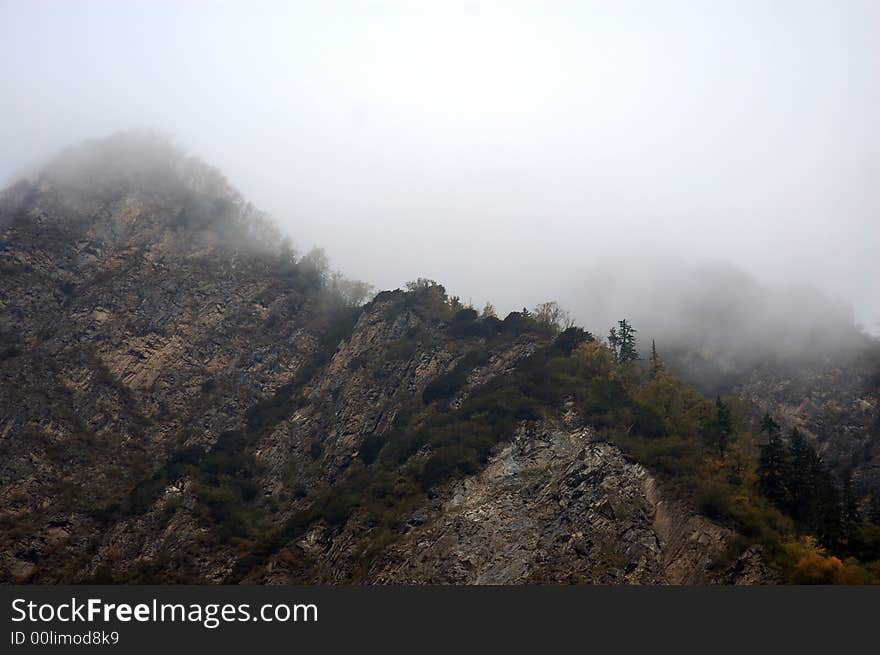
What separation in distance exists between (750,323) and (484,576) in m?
89.8

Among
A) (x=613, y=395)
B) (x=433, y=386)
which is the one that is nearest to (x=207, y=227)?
(x=433, y=386)

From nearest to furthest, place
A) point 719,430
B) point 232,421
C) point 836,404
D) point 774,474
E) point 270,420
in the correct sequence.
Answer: point 774,474 → point 719,430 → point 270,420 → point 232,421 → point 836,404

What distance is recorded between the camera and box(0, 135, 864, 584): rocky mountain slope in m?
77.3

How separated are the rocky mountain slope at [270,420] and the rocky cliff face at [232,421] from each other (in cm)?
32

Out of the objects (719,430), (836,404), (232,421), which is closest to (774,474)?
(719,430)

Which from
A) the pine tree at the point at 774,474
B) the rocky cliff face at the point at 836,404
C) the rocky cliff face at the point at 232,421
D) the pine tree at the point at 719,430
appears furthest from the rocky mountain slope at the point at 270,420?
the rocky cliff face at the point at 836,404

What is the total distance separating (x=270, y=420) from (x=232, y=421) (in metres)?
5.99

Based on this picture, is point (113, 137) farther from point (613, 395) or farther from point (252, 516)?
point (613, 395)

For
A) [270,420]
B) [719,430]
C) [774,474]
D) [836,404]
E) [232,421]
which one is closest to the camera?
[774,474]

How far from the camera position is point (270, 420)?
368ft

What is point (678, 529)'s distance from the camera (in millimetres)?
74625

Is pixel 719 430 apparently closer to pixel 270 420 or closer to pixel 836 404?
pixel 836 404

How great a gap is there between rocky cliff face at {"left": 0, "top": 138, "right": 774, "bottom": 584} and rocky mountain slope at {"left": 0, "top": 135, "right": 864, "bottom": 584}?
32 cm

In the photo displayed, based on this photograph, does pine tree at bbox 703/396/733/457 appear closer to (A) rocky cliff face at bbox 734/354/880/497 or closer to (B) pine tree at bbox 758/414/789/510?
(B) pine tree at bbox 758/414/789/510
